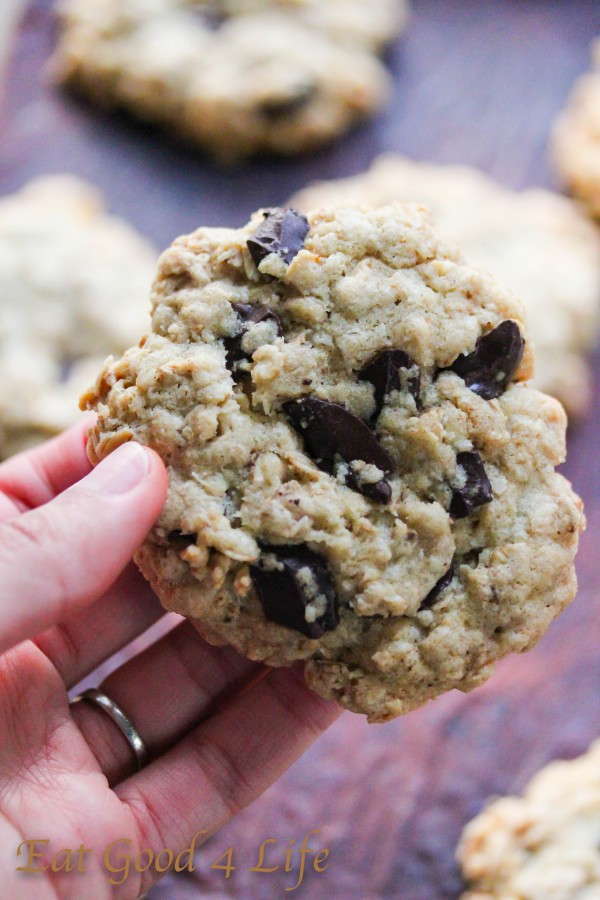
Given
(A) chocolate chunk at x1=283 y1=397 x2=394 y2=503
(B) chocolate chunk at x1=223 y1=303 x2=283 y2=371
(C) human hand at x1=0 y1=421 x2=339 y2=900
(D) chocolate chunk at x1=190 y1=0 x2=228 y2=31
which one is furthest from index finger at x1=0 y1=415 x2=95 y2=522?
(D) chocolate chunk at x1=190 y1=0 x2=228 y2=31

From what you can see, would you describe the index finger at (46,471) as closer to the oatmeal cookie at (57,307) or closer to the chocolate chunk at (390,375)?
the oatmeal cookie at (57,307)

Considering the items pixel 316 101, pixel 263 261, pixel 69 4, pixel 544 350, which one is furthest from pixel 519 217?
pixel 69 4

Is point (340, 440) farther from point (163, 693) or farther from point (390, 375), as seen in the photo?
point (163, 693)

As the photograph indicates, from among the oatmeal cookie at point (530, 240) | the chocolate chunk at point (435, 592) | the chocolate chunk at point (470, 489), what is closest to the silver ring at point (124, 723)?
the chocolate chunk at point (435, 592)

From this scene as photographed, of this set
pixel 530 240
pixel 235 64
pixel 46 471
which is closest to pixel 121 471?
pixel 46 471

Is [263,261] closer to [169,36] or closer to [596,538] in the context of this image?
[596,538]

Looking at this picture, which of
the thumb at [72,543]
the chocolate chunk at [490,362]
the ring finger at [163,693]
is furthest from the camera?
the ring finger at [163,693]
